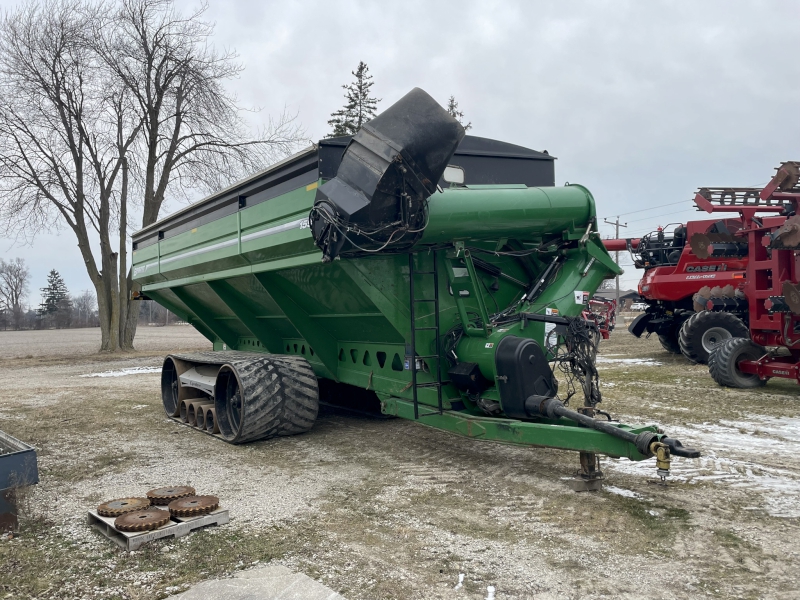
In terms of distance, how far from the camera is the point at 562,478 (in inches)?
195

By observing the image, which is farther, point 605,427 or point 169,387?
point 169,387

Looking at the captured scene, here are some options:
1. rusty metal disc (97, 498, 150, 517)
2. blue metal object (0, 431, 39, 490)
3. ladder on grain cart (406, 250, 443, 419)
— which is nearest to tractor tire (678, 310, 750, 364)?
ladder on grain cart (406, 250, 443, 419)

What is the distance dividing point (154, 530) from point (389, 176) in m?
2.59

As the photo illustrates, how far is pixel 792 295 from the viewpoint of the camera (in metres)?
8.17

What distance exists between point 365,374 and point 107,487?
2347 mm

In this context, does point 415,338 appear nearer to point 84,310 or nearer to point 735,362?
point 735,362

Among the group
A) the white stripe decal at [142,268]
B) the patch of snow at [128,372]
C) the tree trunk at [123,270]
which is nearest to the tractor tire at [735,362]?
the white stripe decal at [142,268]

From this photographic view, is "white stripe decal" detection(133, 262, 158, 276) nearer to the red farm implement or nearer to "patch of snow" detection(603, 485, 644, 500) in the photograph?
"patch of snow" detection(603, 485, 644, 500)

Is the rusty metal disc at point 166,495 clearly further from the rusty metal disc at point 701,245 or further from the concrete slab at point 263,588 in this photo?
the rusty metal disc at point 701,245

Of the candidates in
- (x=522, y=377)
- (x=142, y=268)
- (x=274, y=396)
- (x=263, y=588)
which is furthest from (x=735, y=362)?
(x=142, y=268)

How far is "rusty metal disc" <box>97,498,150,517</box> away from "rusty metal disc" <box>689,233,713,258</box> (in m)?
7.90

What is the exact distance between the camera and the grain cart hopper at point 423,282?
15.3ft

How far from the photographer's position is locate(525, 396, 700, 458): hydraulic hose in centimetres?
397

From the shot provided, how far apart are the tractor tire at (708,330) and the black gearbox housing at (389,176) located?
8729 millimetres
